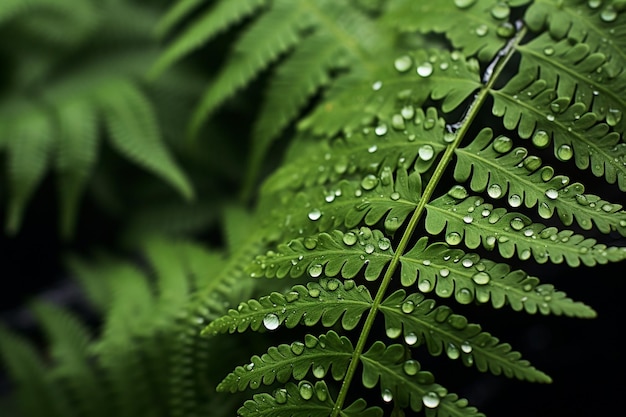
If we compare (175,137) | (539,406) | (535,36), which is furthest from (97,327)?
(535,36)

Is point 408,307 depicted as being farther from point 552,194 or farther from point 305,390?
point 552,194

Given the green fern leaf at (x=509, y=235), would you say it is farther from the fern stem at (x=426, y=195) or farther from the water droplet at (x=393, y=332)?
the water droplet at (x=393, y=332)

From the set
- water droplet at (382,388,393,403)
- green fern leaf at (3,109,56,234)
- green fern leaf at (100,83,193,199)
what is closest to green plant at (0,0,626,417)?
water droplet at (382,388,393,403)

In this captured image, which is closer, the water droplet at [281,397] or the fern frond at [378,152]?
the water droplet at [281,397]

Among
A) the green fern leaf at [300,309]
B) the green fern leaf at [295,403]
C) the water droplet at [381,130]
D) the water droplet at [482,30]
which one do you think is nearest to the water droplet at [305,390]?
→ the green fern leaf at [295,403]

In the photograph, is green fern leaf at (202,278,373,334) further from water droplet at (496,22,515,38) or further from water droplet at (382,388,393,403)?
water droplet at (496,22,515,38)

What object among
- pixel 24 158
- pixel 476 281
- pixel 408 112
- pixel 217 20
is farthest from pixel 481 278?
pixel 24 158

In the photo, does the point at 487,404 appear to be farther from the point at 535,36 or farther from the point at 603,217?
the point at 535,36
